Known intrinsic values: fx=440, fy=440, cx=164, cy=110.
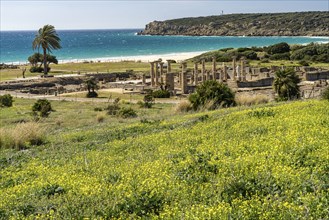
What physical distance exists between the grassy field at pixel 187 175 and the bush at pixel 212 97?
1282cm

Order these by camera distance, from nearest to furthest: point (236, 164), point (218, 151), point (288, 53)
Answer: point (236, 164) → point (218, 151) → point (288, 53)

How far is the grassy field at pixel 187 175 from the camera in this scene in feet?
24.7

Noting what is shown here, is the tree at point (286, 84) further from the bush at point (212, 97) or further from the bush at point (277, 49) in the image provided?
the bush at point (277, 49)

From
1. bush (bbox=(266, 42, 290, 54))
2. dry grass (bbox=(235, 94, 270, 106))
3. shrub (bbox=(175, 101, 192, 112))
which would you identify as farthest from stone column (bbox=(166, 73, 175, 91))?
bush (bbox=(266, 42, 290, 54))

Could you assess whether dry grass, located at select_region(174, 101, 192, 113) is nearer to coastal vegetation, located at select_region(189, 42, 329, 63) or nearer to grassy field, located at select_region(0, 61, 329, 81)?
grassy field, located at select_region(0, 61, 329, 81)

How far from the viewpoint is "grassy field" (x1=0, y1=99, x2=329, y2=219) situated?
7.54m

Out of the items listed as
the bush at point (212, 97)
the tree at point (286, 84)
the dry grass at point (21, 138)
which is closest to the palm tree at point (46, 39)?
the tree at point (286, 84)

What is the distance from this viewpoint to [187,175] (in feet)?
31.8

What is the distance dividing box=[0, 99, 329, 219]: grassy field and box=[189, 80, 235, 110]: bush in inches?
505

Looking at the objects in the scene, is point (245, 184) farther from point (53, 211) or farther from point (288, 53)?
point (288, 53)

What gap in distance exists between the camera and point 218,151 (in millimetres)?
11602

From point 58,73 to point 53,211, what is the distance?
68363 millimetres

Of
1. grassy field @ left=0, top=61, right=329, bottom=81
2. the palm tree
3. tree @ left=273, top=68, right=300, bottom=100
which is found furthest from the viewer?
grassy field @ left=0, top=61, right=329, bottom=81

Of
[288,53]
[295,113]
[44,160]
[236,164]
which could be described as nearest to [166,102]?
[295,113]
